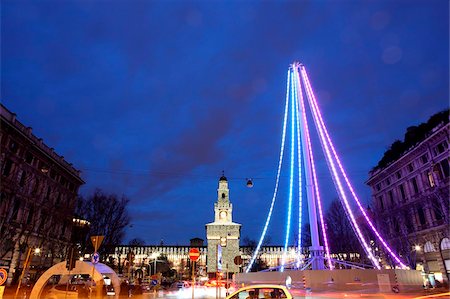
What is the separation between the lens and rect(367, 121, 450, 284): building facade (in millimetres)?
45094

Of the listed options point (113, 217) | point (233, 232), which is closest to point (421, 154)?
point (113, 217)

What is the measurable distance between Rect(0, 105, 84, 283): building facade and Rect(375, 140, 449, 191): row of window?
5232 cm

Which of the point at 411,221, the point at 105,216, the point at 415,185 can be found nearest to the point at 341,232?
the point at 411,221

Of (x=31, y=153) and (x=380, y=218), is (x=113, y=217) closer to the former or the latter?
(x=31, y=153)

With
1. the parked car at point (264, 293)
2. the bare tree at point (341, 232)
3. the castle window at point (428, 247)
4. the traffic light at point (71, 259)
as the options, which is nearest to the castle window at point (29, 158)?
the traffic light at point (71, 259)

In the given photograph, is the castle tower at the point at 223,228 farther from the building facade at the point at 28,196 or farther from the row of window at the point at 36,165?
→ the building facade at the point at 28,196

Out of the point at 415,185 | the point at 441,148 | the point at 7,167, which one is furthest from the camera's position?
the point at 415,185

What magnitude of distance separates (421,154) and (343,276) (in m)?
30.1

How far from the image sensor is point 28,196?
48.8 meters

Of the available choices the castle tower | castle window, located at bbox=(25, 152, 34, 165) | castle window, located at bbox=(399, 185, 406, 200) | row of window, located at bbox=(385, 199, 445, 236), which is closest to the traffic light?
castle window, located at bbox=(25, 152, 34, 165)

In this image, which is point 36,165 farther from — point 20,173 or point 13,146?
point 13,146

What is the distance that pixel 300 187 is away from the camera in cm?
3806

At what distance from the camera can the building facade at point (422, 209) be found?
1775 inches

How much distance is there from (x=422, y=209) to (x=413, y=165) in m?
6.89
